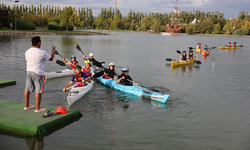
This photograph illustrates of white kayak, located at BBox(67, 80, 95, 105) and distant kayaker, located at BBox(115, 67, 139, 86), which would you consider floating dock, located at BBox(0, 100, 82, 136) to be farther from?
distant kayaker, located at BBox(115, 67, 139, 86)

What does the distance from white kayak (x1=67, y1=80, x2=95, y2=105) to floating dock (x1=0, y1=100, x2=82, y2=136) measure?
2.07 meters

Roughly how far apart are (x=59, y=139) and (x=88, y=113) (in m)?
2.47

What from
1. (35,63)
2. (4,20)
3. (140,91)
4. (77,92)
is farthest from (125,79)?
(4,20)

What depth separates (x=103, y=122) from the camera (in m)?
9.15

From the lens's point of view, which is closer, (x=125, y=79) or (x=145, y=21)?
(x=125, y=79)

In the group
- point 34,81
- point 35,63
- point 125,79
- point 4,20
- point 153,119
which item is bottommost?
point 153,119

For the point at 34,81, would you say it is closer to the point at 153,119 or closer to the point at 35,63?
the point at 35,63

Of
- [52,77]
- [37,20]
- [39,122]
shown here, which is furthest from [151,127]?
[37,20]

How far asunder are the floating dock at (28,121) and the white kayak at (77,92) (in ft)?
6.79

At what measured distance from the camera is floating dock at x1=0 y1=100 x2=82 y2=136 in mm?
7199

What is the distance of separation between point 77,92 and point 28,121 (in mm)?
4111

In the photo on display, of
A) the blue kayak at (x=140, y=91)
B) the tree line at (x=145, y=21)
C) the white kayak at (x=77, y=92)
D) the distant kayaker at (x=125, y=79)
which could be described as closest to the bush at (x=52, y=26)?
the tree line at (x=145, y=21)

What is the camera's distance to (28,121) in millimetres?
7348

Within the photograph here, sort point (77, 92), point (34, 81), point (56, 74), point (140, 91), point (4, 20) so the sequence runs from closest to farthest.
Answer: point (34, 81)
point (77, 92)
point (140, 91)
point (56, 74)
point (4, 20)
